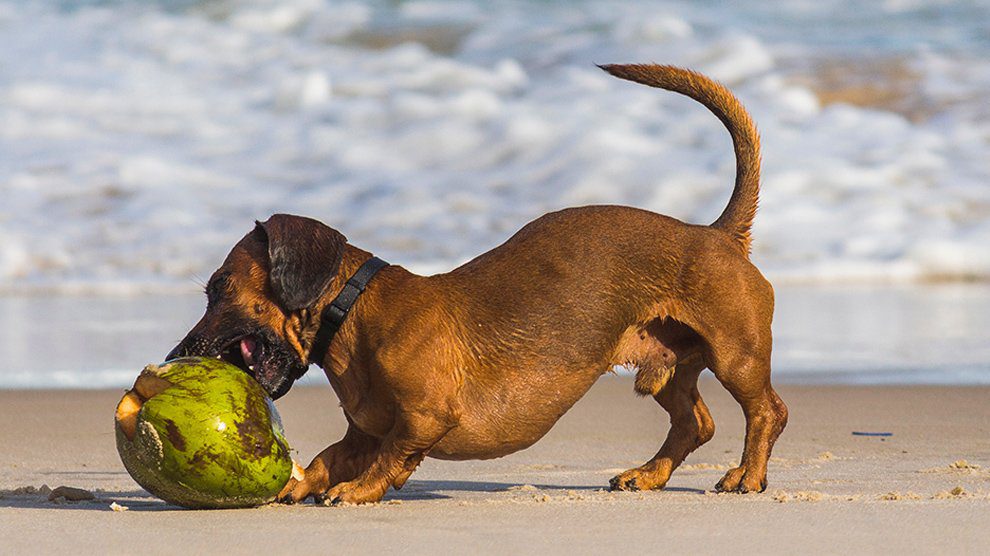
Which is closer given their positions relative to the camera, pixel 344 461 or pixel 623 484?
pixel 344 461

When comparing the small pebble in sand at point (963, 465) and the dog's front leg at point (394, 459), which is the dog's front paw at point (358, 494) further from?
the small pebble in sand at point (963, 465)

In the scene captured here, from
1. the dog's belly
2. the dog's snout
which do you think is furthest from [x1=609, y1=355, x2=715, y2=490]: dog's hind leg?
the dog's snout

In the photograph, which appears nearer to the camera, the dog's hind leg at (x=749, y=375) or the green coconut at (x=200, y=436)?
the green coconut at (x=200, y=436)

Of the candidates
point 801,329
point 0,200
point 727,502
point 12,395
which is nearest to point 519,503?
point 727,502

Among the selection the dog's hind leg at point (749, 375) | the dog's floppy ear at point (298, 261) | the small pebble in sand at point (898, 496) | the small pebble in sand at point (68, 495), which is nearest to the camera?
the small pebble in sand at point (898, 496)

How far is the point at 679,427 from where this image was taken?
17.2 feet

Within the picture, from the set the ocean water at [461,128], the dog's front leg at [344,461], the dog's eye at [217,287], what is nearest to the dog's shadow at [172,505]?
the dog's front leg at [344,461]

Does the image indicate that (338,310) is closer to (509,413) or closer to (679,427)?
(509,413)

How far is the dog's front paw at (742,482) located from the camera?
15.8 ft

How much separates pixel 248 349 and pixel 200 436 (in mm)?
439

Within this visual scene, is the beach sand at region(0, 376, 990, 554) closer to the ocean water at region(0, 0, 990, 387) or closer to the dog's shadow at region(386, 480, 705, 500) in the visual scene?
the dog's shadow at region(386, 480, 705, 500)

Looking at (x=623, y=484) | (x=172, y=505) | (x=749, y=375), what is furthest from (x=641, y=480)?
(x=172, y=505)

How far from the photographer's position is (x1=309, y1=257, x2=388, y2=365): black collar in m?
4.50

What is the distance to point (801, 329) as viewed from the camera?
10383 millimetres
